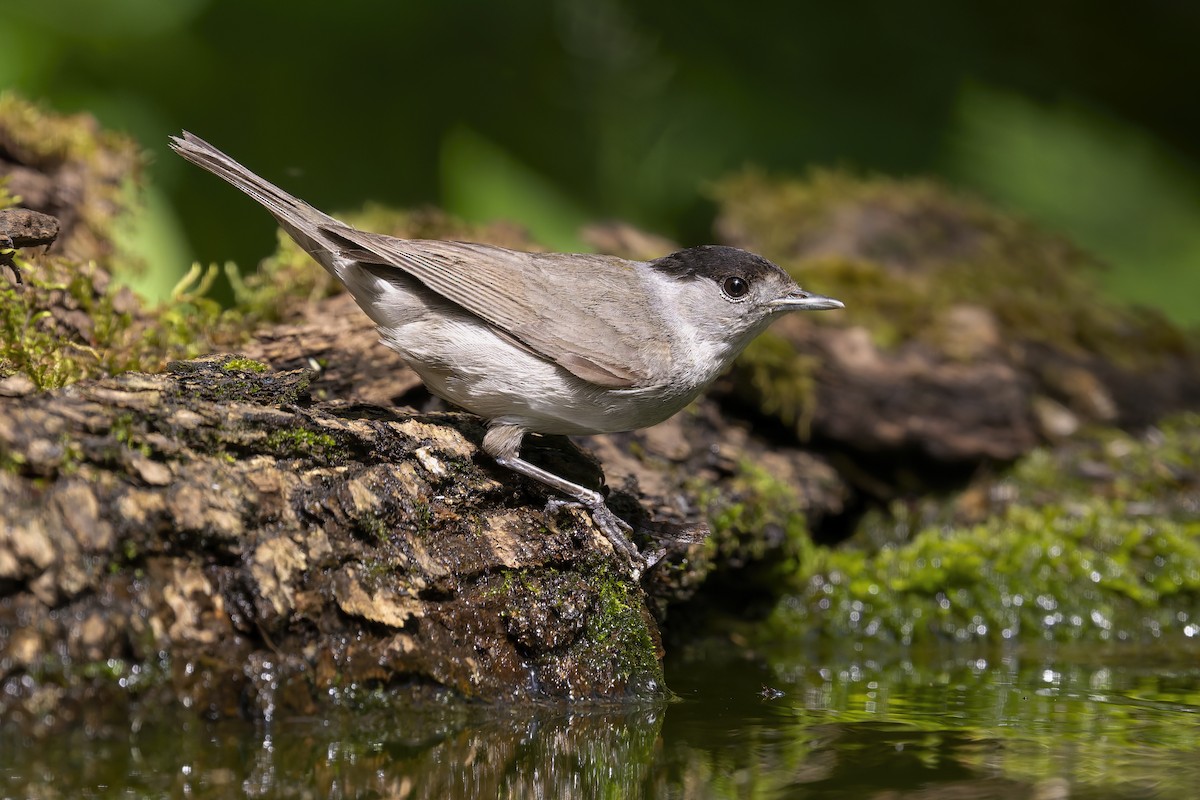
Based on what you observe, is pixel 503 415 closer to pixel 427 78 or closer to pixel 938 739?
pixel 938 739

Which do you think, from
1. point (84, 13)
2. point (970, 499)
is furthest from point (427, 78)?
point (970, 499)

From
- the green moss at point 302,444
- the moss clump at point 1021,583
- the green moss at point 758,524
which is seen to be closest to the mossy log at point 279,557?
the green moss at point 302,444

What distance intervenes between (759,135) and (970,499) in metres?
4.05

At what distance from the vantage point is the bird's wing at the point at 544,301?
12.0 ft

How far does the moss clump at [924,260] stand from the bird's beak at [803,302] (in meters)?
2.26

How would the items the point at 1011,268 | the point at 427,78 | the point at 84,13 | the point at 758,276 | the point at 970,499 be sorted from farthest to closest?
the point at 1011,268 < the point at 427,78 < the point at 970,499 < the point at 84,13 < the point at 758,276

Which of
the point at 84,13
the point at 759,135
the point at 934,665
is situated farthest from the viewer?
the point at 759,135

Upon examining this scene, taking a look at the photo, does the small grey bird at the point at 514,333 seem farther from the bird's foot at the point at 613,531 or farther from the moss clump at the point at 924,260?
the moss clump at the point at 924,260

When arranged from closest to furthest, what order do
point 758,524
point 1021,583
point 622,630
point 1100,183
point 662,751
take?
point 662,751, point 622,630, point 758,524, point 1021,583, point 1100,183

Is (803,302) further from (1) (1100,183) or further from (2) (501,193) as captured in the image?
(1) (1100,183)

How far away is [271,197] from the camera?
3.73 meters

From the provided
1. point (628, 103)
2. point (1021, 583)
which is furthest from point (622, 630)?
point (628, 103)

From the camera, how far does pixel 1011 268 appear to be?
315 inches

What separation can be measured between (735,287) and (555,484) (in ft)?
3.62
